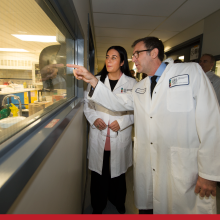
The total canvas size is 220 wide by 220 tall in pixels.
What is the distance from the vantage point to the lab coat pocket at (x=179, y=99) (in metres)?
1.14

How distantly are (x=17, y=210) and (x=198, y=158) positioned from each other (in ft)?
3.89

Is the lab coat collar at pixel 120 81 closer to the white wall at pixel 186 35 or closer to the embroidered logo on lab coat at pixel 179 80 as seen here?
the embroidered logo on lab coat at pixel 179 80

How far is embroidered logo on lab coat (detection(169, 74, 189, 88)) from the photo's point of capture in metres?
1.15

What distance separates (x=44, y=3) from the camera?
2.79 feet

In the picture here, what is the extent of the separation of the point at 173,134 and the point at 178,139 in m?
0.05

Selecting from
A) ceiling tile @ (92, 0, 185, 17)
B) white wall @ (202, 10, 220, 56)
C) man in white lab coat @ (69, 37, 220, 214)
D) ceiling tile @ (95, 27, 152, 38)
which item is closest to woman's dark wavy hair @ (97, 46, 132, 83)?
man in white lab coat @ (69, 37, 220, 214)

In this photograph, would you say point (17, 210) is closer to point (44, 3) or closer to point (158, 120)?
point (44, 3)

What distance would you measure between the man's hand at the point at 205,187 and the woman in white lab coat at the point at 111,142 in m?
0.82

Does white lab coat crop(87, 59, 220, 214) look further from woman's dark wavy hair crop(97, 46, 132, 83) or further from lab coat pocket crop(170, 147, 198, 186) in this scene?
woman's dark wavy hair crop(97, 46, 132, 83)

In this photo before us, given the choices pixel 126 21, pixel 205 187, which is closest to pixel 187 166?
pixel 205 187

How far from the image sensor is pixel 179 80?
118 centimetres

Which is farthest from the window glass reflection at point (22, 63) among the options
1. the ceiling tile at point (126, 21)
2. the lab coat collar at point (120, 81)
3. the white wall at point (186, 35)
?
the white wall at point (186, 35)

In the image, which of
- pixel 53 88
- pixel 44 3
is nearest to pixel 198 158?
pixel 53 88

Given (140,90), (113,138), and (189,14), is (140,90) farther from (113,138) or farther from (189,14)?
(189,14)
